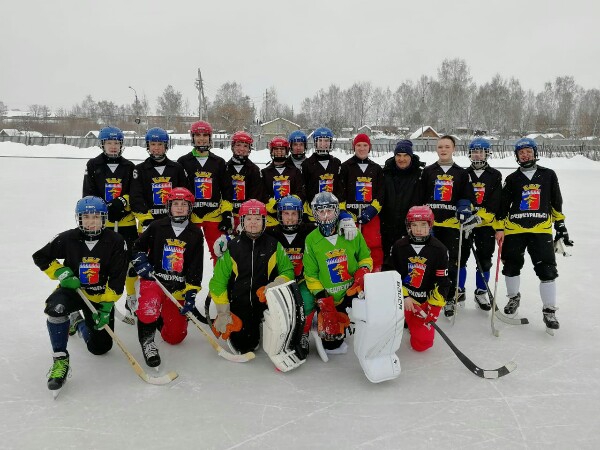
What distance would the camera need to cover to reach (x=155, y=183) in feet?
13.2

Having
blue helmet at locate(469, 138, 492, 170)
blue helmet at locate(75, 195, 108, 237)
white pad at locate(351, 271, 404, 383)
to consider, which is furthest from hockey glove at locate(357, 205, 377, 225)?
blue helmet at locate(75, 195, 108, 237)

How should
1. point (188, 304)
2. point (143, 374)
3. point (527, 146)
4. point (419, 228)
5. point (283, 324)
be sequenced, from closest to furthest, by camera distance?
point (143, 374) < point (283, 324) < point (188, 304) < point (419, 228) < point (527, 146)

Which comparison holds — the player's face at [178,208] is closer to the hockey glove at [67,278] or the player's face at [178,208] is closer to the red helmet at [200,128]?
the hockey glove at [67,278]

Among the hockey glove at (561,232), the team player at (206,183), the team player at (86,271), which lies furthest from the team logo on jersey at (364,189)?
the team player at (86,271)

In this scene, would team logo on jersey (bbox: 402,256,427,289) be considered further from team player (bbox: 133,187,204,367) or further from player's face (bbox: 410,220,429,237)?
team player (bbox: 133,187,204,367)

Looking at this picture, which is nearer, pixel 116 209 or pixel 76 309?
pixel 76 309

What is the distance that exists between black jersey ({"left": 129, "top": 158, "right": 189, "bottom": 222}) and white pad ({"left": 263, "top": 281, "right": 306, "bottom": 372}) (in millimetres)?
1629

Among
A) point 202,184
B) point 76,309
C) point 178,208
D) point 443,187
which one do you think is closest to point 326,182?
point 443,187

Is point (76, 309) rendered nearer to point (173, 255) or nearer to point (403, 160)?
point (173, 255)

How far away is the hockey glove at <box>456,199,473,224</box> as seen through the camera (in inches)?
152

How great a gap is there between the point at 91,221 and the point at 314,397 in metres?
1.89

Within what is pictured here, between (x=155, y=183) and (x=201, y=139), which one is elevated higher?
(x=201, y=139)

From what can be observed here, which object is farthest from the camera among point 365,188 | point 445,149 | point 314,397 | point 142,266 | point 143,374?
point 365,188

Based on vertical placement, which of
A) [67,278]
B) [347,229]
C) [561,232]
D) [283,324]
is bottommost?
[283,324]
